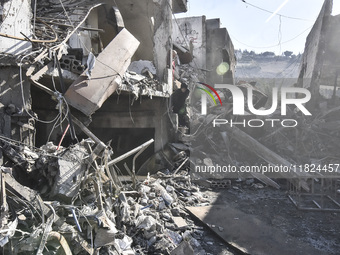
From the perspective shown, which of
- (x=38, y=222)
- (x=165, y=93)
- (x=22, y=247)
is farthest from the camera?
(x=165, y=93)

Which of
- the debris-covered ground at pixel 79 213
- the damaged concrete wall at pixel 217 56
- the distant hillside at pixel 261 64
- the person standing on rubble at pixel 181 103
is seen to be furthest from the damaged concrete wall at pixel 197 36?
the distant hillside at pixel 261 64

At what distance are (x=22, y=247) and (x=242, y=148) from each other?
733 centimetres

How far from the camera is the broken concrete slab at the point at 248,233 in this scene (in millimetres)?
3963

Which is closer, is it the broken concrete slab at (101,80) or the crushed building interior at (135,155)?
the crushed building interior at (135,155)

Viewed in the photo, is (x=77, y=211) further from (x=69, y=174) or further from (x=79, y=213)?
(x=69, y=174)

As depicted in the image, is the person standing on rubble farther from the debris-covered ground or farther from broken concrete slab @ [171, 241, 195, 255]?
broken concrete slab @ [171, 241, 195, 255]

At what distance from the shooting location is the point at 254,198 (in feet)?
20.3

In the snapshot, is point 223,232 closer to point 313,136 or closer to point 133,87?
point 133,87

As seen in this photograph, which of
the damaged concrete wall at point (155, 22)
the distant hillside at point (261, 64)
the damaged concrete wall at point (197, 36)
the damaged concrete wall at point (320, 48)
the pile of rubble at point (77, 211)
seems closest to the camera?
the pile of rubble at point (77, 211)

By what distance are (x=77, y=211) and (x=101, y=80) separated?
7.76 feet

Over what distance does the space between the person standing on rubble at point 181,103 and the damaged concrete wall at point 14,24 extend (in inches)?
216

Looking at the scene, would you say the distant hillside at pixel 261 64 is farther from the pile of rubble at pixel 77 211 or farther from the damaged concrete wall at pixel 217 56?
the pile of rubble at pixel 77 211

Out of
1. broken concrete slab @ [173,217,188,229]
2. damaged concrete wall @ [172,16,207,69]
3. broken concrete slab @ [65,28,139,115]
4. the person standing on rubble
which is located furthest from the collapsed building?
broken concrete slab @ [173,217,188,229]

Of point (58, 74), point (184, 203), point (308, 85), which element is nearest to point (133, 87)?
point (58, 74)
